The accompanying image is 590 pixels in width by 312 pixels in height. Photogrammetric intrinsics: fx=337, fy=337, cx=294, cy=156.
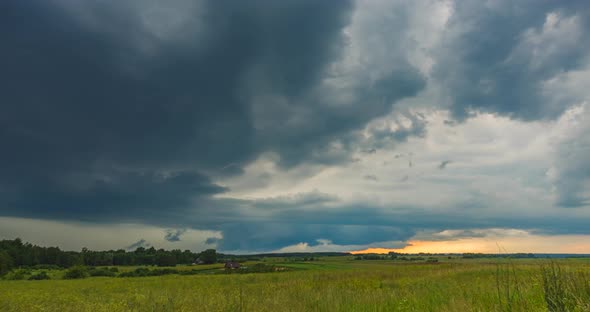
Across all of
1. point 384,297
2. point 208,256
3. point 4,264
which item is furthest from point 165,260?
point 384,297

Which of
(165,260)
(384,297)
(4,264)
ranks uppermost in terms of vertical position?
(384,297)

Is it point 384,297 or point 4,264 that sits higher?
point 384,297

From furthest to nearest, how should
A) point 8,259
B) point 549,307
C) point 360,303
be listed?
point 8,259, point 360,303, point 549,307

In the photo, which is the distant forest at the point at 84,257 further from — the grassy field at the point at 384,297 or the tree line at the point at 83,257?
the grassy field at the point at 384,297

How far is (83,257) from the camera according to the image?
108000 mm

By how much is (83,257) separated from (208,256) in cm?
3896

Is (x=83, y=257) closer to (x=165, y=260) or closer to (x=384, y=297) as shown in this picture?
(x=165, y=260)

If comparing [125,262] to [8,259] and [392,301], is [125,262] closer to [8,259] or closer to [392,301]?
[8,259]

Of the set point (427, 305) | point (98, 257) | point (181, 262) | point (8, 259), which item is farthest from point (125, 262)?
point (427, 305)

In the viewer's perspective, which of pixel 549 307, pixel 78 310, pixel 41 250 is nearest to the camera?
pixel 549 307

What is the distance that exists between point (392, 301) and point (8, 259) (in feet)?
337

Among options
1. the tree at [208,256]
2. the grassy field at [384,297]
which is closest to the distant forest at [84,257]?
the tree at [208,256]

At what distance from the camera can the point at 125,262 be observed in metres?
118

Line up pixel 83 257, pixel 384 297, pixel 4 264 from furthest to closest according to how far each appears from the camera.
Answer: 1. pixel 83 257
2. pixel 4 264
3. pixel 384 297
